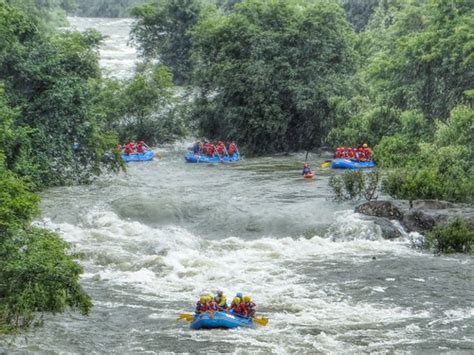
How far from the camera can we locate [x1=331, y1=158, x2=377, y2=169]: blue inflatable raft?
3438 centimetres

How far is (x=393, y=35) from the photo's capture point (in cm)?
4472

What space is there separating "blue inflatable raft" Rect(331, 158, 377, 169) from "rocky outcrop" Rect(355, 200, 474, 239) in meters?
7.89

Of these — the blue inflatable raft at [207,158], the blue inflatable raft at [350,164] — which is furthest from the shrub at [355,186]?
the blue inflatable raft at [207,158]

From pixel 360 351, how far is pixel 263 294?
4345 mm

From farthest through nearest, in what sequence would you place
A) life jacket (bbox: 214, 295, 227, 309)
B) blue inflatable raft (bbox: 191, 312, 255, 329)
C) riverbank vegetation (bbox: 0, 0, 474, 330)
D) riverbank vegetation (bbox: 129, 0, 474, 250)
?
1. riverbank vegetation (bbox: 129, 0, 474, 250)
2. riverbank vegetation (bbox: 0, 0, 474, 330)
3. life jacket (bbox: 214, 295, 227, 309)
4. blue inflatable raft (bbox: 191, 312, 255, 329)

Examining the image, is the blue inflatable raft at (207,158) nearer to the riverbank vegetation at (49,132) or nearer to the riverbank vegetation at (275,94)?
the riverbank vegetation at (275,94)

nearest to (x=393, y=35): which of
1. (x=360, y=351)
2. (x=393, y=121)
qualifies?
(x=393, y=121)

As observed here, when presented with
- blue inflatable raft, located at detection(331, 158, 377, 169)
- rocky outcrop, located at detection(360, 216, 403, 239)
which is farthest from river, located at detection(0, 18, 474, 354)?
blue inflatable raft, located at detection(331, 158, 377, 169)

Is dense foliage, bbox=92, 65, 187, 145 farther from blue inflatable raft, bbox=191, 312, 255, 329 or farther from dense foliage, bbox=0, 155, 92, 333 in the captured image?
dense foliage, bbox=0, 155, 92, 333

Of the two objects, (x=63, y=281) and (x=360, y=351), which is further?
(x=360, y=351)

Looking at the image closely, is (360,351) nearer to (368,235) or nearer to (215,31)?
(368,235)

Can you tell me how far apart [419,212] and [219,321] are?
10.0 m

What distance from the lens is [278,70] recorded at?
131 feet

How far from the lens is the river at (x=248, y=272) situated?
653 inches
